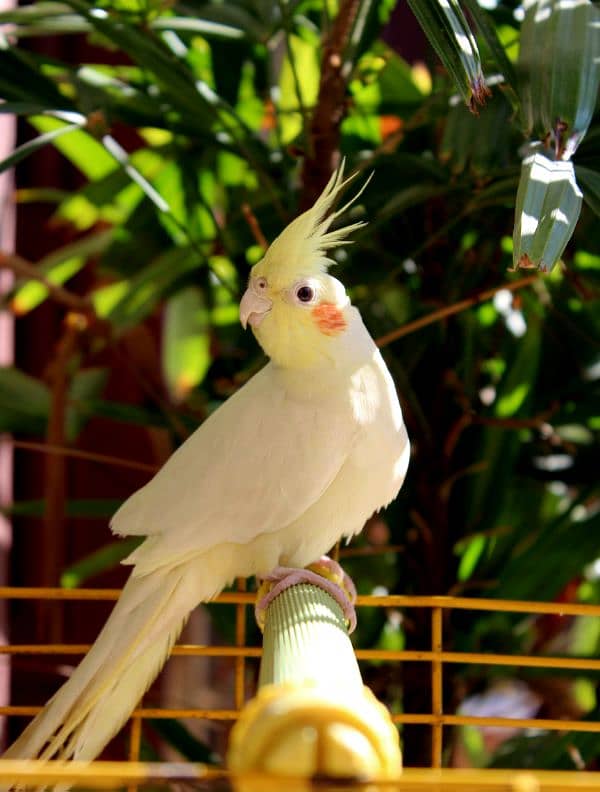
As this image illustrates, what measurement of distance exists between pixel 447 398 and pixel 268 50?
500 mm

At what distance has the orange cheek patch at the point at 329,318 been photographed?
0.91 meters

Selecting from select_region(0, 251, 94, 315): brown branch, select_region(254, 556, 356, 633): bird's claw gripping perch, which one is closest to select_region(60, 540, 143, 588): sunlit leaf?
select_region(0, 251, 94, 315): brown branch

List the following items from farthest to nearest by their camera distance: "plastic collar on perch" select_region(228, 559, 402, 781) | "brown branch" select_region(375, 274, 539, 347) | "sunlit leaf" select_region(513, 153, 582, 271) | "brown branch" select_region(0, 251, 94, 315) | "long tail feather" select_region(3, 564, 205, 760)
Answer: "brown branch" select_region(0, 251, 94, 315) → "brown branch" select_region(375, 274, 539, 347) → "long tail feather" select_region(3, 564, 205, 760) → "sunlit leaf" select_region(513, 153, 582, 271) → "plastic collar on perch" select_region(228, 559, 402, 781)

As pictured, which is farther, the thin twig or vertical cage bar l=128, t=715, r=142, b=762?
the thin twig

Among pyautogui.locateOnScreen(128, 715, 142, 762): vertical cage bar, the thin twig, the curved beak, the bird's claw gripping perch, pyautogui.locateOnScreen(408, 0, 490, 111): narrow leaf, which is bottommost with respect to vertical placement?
pyautogui.locateOnScreen(128, 715, 142, 762): vertical cage bar

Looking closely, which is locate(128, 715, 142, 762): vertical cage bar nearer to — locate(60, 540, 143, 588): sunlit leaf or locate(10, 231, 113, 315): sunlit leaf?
locate(60, 540, 143, 588): sunlit leaf

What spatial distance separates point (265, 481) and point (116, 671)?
21 centimetres

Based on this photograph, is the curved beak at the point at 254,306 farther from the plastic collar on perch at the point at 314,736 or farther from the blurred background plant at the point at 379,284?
the plastic collar on perch at the point at 314,736

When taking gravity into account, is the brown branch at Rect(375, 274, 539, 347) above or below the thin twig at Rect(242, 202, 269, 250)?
below

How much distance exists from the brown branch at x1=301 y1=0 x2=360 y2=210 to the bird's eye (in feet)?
0.83

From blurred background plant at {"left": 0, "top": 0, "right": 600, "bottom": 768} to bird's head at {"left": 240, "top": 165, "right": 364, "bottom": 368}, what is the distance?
0.53 feet

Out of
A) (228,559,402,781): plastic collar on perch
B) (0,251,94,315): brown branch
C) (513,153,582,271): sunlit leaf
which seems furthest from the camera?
(0,251,94,315): brown branch

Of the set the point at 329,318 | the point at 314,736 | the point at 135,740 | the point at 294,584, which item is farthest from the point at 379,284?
the point at 314,736

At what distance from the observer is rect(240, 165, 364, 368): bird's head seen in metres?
0.89
